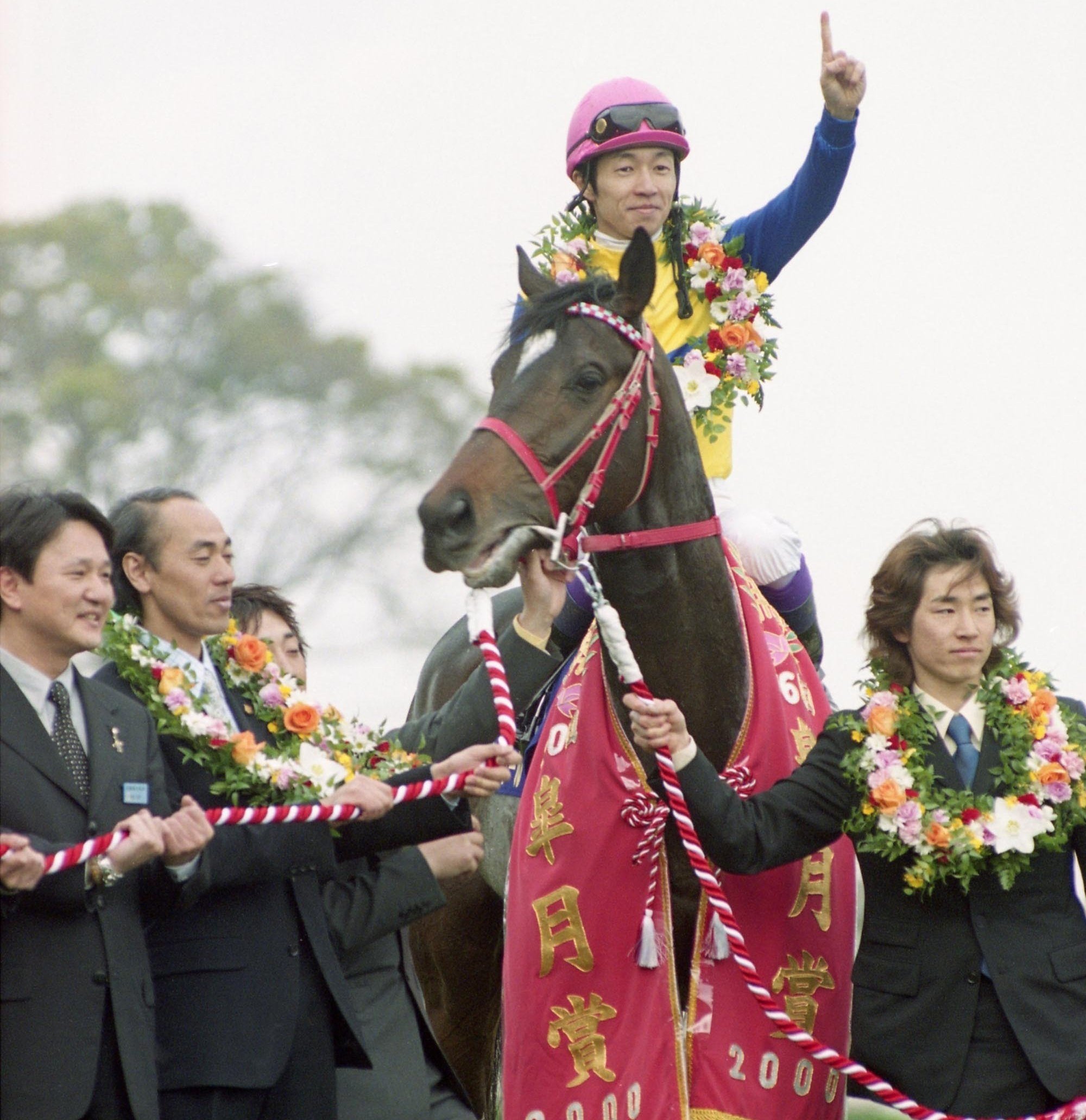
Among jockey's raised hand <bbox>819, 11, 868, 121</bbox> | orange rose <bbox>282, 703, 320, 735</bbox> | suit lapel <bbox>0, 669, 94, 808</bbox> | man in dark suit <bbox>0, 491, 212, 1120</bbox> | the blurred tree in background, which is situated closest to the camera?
man in dark suit <bbox>0, 491, 212, 1120</bbox>

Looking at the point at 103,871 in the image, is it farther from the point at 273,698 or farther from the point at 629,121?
the point at 629,121

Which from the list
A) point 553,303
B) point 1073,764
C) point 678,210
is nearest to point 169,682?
point 553,303

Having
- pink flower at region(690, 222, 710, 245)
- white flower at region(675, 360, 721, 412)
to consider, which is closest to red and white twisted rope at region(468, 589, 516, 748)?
white flower at region(675, 360, 721, 412)

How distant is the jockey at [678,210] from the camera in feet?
16.9

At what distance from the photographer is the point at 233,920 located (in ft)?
13.6

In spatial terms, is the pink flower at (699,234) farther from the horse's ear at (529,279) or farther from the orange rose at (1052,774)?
the orange rose at (1052,774)

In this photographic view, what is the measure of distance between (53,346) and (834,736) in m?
18.0

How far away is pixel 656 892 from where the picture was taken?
14.6 ft

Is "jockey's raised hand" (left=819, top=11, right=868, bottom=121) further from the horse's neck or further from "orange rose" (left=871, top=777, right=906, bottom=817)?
"orange rose" (left=871, top=777, right=906, bottom=817)

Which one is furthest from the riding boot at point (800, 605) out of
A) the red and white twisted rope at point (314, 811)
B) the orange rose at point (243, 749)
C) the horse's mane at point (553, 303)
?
the orange rose at point (243, 749)

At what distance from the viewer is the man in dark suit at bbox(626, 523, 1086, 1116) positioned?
398 cm

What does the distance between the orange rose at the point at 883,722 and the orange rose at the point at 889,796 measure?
0.14 m

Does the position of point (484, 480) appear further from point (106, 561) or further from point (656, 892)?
point (656, 892)

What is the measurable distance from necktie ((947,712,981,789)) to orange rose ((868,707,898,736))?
152 millimetres
